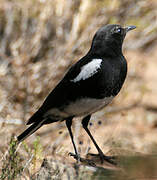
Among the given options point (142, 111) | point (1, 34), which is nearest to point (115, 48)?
point (1, 34)

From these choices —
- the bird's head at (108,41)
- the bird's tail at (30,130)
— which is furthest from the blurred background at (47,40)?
the bird's head at (108,41)

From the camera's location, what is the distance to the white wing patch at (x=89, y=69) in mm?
3914

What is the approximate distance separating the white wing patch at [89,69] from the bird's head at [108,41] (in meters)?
0.18

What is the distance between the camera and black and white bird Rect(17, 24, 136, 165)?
3.90 m

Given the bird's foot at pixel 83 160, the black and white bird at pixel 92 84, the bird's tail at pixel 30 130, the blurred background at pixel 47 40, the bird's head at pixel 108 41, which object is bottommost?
the bird's foot at pixel 83 160

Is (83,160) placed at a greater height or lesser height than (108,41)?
lesser

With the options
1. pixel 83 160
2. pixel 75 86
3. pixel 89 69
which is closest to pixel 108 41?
pixel 89 69

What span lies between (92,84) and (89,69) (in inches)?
5.6

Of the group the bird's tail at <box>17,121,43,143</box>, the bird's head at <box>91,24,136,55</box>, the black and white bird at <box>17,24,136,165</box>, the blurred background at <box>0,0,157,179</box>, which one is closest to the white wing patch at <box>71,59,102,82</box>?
the black and white bird at <box>17,24,136,165</box>

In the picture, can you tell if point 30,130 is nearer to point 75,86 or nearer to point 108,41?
point 75,86

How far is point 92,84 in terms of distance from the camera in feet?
12.8

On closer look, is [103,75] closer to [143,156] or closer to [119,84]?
[119,84]

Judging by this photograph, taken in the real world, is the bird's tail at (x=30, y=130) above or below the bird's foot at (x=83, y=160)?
above

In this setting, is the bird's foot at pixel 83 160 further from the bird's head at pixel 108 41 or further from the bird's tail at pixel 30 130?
the bird's head at pixel 108 41
